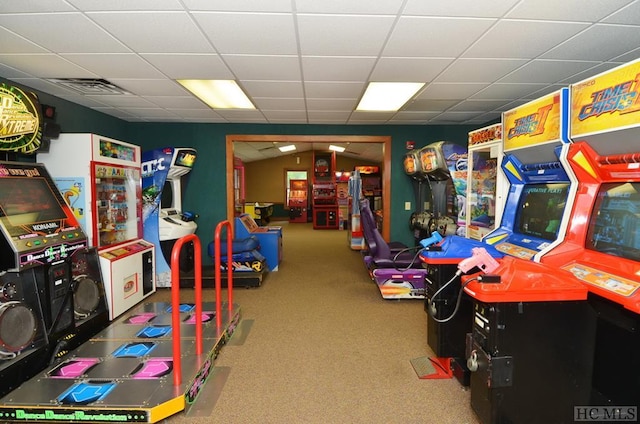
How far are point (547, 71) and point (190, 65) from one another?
3.24 m

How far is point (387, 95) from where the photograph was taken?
388cm

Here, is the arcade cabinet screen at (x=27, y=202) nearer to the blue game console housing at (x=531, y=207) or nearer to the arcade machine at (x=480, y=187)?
the blue game console housing at (x=531, y=207)

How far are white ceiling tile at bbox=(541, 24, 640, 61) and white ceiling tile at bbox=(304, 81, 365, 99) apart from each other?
167 centimetres

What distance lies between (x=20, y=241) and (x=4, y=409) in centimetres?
106

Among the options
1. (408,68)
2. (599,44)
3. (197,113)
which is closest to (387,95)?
(408,68)

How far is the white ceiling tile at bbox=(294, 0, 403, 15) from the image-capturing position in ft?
6.29

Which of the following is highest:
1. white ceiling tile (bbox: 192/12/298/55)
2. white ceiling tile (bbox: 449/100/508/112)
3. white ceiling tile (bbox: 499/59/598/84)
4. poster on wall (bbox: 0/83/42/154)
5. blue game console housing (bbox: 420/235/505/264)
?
white ceiling tile (bbox: 449/100/508/112)

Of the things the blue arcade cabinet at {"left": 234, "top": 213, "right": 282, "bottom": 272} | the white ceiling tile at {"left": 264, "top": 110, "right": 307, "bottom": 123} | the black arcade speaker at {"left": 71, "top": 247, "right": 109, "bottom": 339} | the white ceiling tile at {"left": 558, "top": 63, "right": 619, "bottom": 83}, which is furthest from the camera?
the blue arcade cabinet at {"left": 234, "top": 213, "right": 282, "bottom": 272}

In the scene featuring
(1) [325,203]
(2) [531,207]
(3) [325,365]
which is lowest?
(3) [325,365]

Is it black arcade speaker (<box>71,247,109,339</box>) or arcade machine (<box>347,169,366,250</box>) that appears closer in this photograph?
black arcade speaker (<box>71,247,109,339</box>)

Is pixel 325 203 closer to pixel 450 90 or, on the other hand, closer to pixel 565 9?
pixel 450 90

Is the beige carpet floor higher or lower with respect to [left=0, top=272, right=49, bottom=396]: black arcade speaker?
lower

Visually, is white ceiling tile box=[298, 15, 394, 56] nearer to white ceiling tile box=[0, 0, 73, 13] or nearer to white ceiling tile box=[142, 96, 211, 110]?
white ceiling tile box=[0, 0, 73, 13]

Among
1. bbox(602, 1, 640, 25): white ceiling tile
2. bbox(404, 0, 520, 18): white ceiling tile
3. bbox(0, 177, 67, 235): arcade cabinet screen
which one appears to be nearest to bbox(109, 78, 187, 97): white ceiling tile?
bbox(0, 177, 67, 235): arcade cabinet screen
